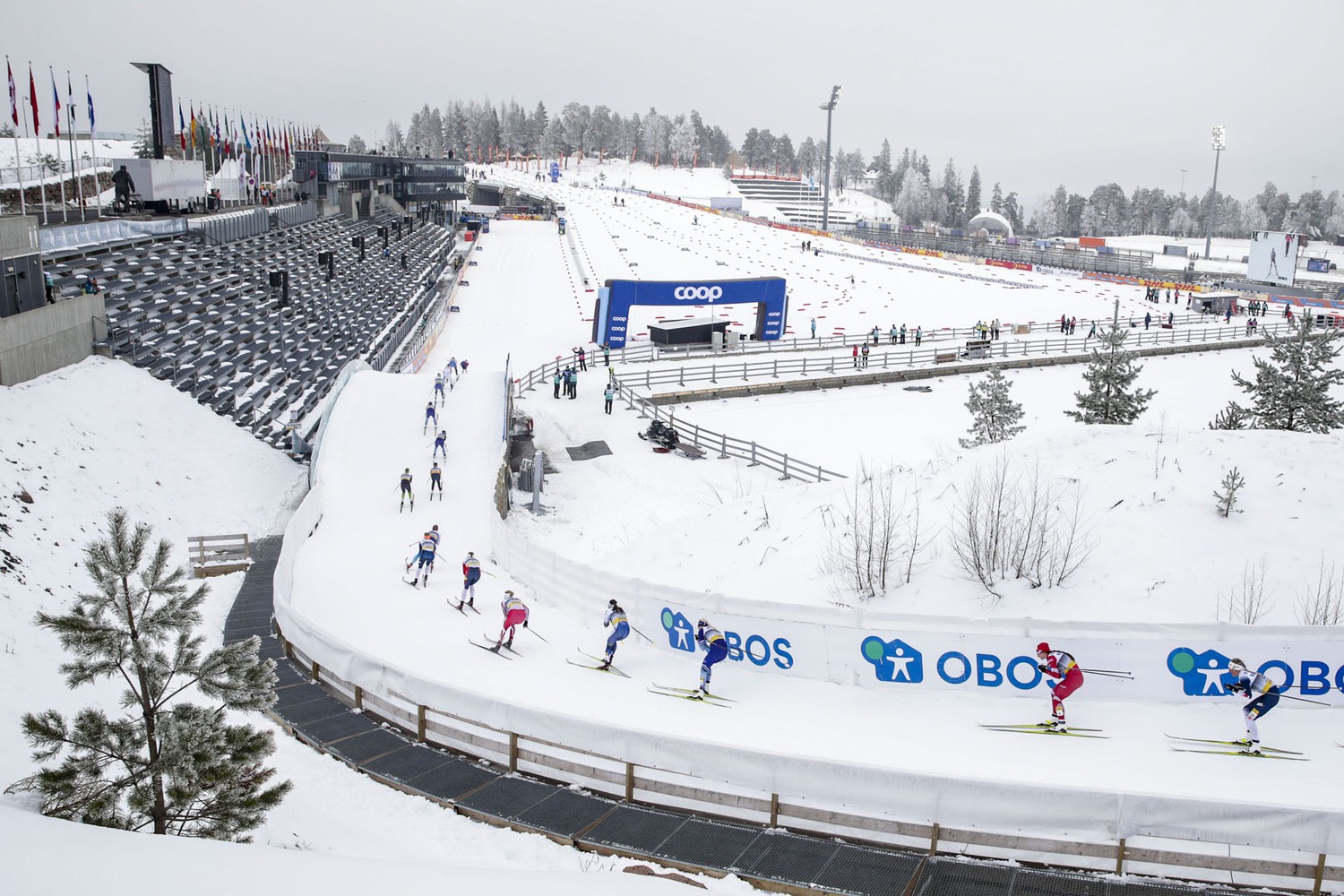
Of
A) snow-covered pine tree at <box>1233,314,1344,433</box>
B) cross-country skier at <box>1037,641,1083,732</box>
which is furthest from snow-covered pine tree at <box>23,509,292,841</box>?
snow-covered pine tree at <box>1233,314,1344,433</box>

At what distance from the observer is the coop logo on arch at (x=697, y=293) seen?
158 feet

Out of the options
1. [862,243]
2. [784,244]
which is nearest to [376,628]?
[784,244]

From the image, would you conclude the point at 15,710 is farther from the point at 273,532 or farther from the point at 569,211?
the point at 569,211

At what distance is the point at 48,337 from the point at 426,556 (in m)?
15.3

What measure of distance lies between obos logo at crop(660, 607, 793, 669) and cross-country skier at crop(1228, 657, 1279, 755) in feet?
20.4

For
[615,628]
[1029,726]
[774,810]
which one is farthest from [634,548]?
[774,810]

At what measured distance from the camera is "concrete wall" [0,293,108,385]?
81.5 ft

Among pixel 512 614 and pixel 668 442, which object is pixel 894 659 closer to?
pixel 512 614

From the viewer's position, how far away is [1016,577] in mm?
16125

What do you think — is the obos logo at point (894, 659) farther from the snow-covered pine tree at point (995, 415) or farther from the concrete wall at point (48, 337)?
the concrete wall at point (48, 337)

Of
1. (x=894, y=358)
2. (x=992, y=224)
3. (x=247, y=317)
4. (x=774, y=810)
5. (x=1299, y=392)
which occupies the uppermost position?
(x=992, y=224)

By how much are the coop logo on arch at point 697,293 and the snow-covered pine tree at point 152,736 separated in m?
40.1

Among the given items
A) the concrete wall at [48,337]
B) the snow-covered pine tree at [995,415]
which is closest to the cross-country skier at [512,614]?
the concrete wall at [48,337]

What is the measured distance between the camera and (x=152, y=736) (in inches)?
350
